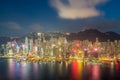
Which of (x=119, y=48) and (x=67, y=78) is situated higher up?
(x=119, y=48)

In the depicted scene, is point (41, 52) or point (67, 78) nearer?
point (67, 78)

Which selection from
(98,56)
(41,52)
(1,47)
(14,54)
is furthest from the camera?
(1,47)

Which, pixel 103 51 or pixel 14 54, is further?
pixel 14 54

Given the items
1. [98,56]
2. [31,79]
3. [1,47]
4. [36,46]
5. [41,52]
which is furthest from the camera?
[1,47]

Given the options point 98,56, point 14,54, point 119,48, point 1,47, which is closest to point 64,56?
point 98,56

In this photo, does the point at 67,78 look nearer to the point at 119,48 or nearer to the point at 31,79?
the point at 31,79

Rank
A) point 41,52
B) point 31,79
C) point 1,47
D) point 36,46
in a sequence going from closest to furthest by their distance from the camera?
1. point 31,79
2. point 41,52
3. point 36,46
4. point 1,47

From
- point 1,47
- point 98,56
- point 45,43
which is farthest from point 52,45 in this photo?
point 1,47

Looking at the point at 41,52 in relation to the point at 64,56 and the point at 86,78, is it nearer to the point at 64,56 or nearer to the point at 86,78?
the point at 64,56

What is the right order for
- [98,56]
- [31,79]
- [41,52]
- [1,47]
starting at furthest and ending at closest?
1. [1,47]
2. [41,52]
3. [98,56]
4. [31,79]
